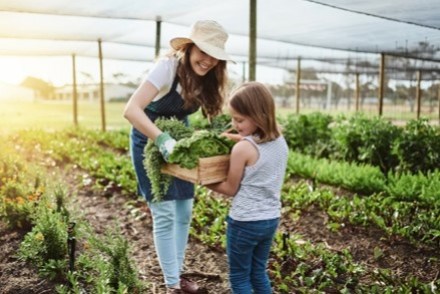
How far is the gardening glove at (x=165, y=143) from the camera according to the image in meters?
2.38

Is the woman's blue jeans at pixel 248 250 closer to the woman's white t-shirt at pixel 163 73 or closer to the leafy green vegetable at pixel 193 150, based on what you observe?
the leafy green vegetable at pixel 193 150

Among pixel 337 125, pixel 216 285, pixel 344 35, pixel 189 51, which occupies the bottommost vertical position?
pixel 216 285

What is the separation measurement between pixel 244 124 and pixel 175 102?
56 centimetres

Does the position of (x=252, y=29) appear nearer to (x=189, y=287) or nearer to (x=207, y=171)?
(x=189, y=287)

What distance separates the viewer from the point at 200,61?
8.64 ft

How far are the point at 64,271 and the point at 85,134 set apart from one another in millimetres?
8105

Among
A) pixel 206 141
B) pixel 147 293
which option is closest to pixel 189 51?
pixel 206 141

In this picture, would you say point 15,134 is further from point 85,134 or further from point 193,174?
point 193,174

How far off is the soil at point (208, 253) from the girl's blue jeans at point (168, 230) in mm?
401

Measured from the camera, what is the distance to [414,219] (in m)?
4.27

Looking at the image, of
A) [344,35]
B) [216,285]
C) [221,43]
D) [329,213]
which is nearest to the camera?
[221,43]

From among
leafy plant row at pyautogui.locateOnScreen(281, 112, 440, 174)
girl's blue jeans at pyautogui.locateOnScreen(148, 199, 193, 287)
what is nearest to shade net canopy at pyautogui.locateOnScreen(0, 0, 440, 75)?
leafy plant row at pyautogui.locateOnScreen(281, 112, 440, 174)

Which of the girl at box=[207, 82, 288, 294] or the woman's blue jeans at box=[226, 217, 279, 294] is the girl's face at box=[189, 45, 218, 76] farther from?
the woman's blue jeans at box=[226, 217, 279, 294]

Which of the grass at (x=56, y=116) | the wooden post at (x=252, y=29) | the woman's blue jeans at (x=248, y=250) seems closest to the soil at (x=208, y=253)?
the woman's blue jeans at (x=248, y=250)
